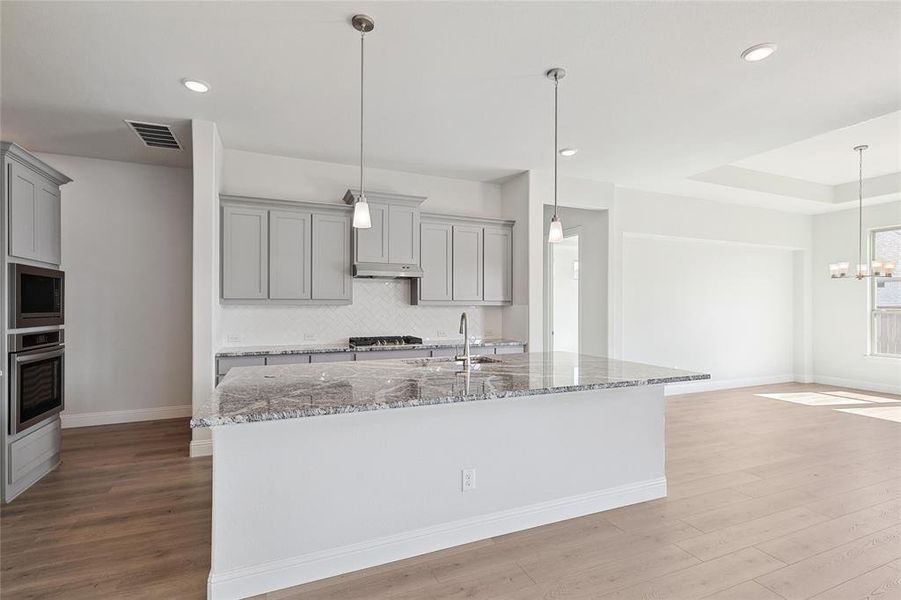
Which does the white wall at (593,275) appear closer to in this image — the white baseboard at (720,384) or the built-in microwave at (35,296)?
the white baseboard at (720,384)

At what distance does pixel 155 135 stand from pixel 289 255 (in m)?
1.54

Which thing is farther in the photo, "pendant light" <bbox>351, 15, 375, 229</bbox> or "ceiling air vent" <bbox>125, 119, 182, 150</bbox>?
"ceiling air vent" <bbox>125, 119, 182, 150</bbox>

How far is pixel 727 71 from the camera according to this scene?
300cm

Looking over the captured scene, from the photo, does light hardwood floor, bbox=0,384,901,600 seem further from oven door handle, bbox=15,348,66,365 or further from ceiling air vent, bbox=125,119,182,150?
ceiling air vent, bbox=125,119,182,150

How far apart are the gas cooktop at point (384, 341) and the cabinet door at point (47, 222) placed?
253 cm

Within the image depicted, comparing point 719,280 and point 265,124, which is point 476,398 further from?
point 719,280

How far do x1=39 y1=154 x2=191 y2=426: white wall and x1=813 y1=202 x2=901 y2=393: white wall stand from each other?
9433 millimetres

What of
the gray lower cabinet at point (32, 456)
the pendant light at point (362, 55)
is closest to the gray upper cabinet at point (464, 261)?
the pendant light at point (362, 55)

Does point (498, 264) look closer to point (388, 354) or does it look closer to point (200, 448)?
point (388, 354)

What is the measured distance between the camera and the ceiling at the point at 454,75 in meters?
2.44


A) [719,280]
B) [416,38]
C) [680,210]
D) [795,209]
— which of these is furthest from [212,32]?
[795,209]

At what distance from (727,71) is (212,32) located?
318 centimetres

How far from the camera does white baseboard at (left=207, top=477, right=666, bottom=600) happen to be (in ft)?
6.64

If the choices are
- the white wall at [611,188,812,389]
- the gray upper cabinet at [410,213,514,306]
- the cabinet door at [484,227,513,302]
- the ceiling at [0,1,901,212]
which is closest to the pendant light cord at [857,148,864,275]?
the white wall at [611,188,812,389]
